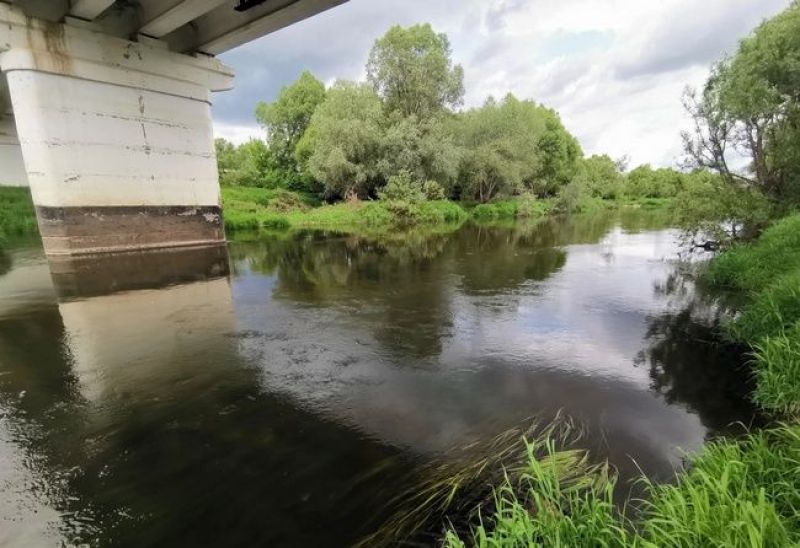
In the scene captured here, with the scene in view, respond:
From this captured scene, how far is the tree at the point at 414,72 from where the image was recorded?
3991cm

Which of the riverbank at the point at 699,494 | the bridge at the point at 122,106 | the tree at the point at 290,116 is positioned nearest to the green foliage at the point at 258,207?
the bridge at the point at 122,106

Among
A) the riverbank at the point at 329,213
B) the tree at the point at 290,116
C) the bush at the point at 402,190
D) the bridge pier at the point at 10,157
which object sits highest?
the tree at the point at 290,116

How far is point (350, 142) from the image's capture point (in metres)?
34.9

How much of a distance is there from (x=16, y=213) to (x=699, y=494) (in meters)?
33.7

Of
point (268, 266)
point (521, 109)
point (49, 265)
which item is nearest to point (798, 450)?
point (268, 266)

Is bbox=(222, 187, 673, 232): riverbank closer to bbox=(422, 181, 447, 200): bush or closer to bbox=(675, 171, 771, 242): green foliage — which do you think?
bbox=(422, 181, 447, 200): bush

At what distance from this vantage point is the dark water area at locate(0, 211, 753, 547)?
150 inches

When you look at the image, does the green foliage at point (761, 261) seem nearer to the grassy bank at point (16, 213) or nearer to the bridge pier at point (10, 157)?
the grassy bank at point (16, 213)

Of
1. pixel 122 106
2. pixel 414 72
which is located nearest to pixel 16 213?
pixel 122 106

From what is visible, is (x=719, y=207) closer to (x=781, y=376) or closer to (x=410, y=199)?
(x=781, y=376)

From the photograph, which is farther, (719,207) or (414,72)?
(414,72)

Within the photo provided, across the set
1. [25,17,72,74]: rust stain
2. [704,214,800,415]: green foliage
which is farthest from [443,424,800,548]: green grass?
[25,17,72,74]: rust stain

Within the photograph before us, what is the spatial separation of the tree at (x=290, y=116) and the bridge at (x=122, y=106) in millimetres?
42064

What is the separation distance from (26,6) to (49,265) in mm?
8130
